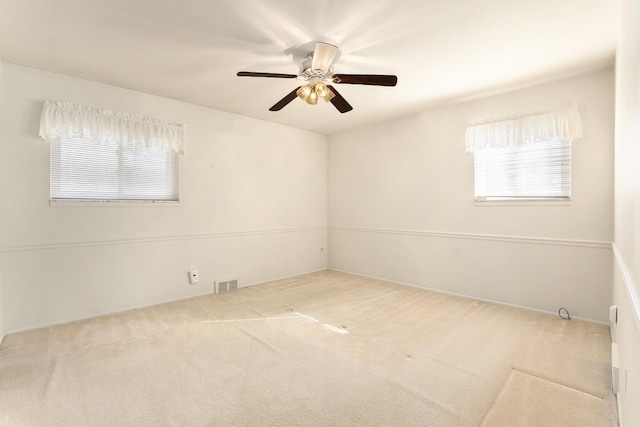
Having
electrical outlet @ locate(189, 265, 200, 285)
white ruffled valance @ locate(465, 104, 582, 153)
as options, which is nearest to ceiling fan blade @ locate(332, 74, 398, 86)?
white ruffled valance @ locate(465, 104, 582, 153)

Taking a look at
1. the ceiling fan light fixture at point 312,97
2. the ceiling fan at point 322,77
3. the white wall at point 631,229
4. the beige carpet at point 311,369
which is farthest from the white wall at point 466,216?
the ceiling fan light fixture at point 312,97

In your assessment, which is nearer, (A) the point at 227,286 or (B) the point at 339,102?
(B) the point at 339,102

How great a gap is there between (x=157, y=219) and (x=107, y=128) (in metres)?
1.09

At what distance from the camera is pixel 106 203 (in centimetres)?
324

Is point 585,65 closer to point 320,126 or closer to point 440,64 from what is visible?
point 440,64

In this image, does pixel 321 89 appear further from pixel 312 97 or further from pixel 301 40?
pixel 301 40

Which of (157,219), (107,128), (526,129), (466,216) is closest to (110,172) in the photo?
(107,128)

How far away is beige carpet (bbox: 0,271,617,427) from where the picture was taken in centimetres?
171

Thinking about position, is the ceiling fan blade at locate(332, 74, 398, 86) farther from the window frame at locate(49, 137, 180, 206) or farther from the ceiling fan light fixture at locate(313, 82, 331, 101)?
the window frame at locate(49, 137, 180, 206)

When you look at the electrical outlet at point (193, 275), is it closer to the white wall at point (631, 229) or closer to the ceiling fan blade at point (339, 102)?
the ceiling fan blade at point (339, 102)

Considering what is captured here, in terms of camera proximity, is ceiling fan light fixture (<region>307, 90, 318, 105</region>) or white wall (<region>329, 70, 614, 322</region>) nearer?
ceiling fan light fixture (<region>307, 90, 318, 105</region>)

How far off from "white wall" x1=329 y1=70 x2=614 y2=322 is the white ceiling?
20.6 inches

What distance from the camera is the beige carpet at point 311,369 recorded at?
171cm

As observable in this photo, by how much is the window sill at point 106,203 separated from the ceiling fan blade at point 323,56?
243 centimetres
